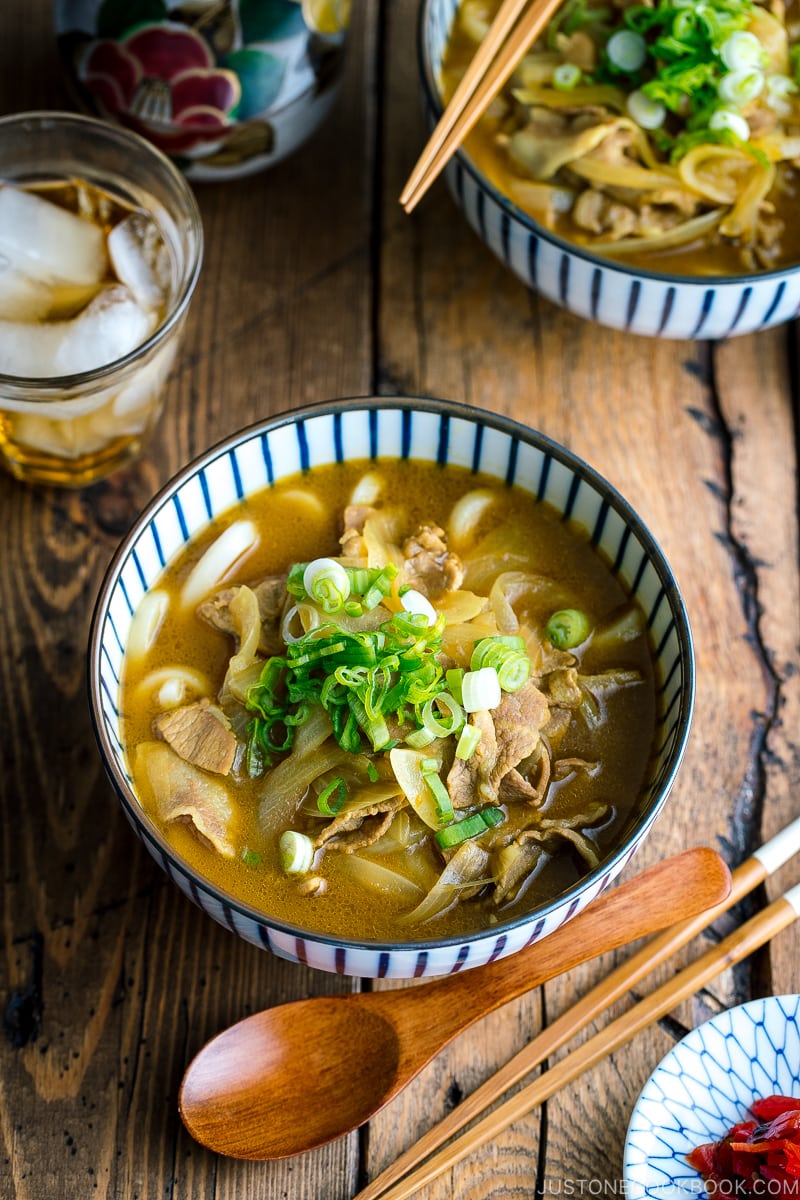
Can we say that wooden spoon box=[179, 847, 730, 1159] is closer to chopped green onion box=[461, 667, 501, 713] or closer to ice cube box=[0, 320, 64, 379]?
chopped green onion box=[461, 667, 501, 713]

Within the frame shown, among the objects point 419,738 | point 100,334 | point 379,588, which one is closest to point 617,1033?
point 419,738

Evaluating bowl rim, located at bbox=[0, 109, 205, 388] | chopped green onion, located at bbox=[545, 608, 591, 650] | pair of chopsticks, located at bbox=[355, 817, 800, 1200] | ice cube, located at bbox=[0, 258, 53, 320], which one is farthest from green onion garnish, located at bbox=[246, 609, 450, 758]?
ice cube, located at bbox=[0, 258, 53, 320]

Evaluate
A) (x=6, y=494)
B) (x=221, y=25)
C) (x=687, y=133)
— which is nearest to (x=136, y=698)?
(x=6, y=494)

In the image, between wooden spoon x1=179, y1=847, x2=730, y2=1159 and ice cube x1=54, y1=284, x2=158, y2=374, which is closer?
wooden spoon x1=179, y1=847, x2=730, y2=1159

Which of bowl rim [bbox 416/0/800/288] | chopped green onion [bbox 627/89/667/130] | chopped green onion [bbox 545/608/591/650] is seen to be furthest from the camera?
chopped green onion [bbox 627/89/667/130]

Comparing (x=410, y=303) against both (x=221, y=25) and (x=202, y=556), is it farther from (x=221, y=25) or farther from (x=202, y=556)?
(x=202, y=556)
